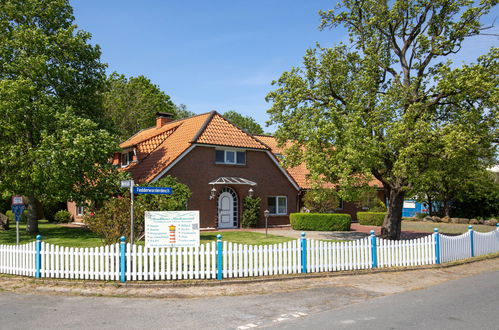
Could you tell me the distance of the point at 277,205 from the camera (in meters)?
29.1

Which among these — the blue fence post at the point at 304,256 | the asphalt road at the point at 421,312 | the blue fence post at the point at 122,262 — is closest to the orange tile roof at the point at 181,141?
the blue fence post at the point at 122,262

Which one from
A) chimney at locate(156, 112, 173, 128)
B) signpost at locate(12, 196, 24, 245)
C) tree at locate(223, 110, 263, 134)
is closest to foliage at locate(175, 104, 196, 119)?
tree at locate(223, 110, 263, 134)

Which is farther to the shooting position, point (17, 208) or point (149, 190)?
point (17, 208)

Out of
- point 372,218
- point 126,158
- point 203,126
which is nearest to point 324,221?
point 372,218

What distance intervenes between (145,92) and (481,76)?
44.1m

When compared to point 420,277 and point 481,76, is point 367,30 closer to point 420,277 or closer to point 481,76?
point 481,76

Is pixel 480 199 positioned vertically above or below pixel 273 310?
above

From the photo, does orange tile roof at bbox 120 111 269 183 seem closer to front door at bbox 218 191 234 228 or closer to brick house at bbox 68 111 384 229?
brick house at bbox 68 111 384 229

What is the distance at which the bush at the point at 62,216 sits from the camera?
32.6m

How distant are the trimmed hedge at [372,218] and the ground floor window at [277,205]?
237 inches

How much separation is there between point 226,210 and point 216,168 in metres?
2.74

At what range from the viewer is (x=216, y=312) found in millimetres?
8453

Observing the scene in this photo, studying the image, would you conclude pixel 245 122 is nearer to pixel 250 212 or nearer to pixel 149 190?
pixel 250 212

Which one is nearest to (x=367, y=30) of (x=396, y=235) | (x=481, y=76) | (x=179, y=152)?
(x=481, y=76)
